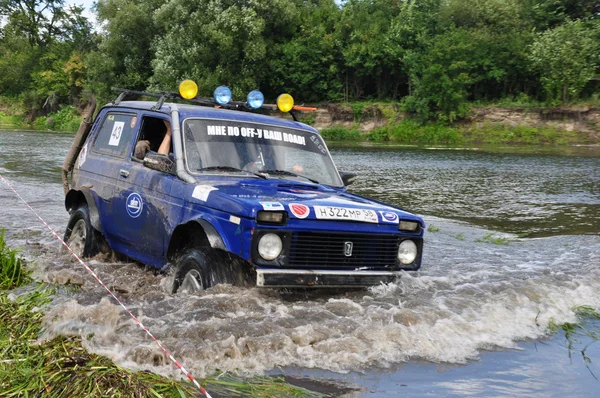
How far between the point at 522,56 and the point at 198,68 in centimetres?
2062

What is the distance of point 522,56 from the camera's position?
153 feet

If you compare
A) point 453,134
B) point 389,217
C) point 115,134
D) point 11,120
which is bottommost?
point 11,120

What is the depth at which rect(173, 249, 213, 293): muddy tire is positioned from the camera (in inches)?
231

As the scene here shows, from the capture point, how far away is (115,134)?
26.8ft

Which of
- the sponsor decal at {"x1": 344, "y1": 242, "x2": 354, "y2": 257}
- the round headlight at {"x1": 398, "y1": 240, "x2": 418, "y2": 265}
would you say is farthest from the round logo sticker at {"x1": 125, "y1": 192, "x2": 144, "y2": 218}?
the round headlight at {"x1": 398, "y1": 240, "x2": 418, "y2": 265}

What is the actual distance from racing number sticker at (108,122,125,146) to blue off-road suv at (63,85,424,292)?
0.02m

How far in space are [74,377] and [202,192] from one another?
7.64ft

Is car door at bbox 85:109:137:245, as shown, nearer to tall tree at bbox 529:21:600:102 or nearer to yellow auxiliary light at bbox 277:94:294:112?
yellow auxiliary light at bbox 277:94:294:112

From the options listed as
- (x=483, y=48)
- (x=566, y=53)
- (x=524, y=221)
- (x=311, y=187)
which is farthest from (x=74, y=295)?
(x=483, y=48)

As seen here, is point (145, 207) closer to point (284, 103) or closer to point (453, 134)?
point (284, 103)

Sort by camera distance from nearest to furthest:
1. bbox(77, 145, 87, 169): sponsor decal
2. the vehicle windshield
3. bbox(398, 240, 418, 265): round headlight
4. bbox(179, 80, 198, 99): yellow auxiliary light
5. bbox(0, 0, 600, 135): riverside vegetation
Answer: bbox(398, 240, 418, 265): round headlight, the vehicle windshield, bbox(179, 80, 198, 99): yellow auxiliary light, bbox(77, 145, 87, 169): sponsor decal, bbox(0, 0, 600, 135): riverside vegetation

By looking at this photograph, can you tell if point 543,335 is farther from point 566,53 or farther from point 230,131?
point 566,53

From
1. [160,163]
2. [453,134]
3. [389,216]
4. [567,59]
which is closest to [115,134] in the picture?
[160,163]

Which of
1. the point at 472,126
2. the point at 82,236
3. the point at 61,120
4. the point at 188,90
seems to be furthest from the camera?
the point at 61,120
